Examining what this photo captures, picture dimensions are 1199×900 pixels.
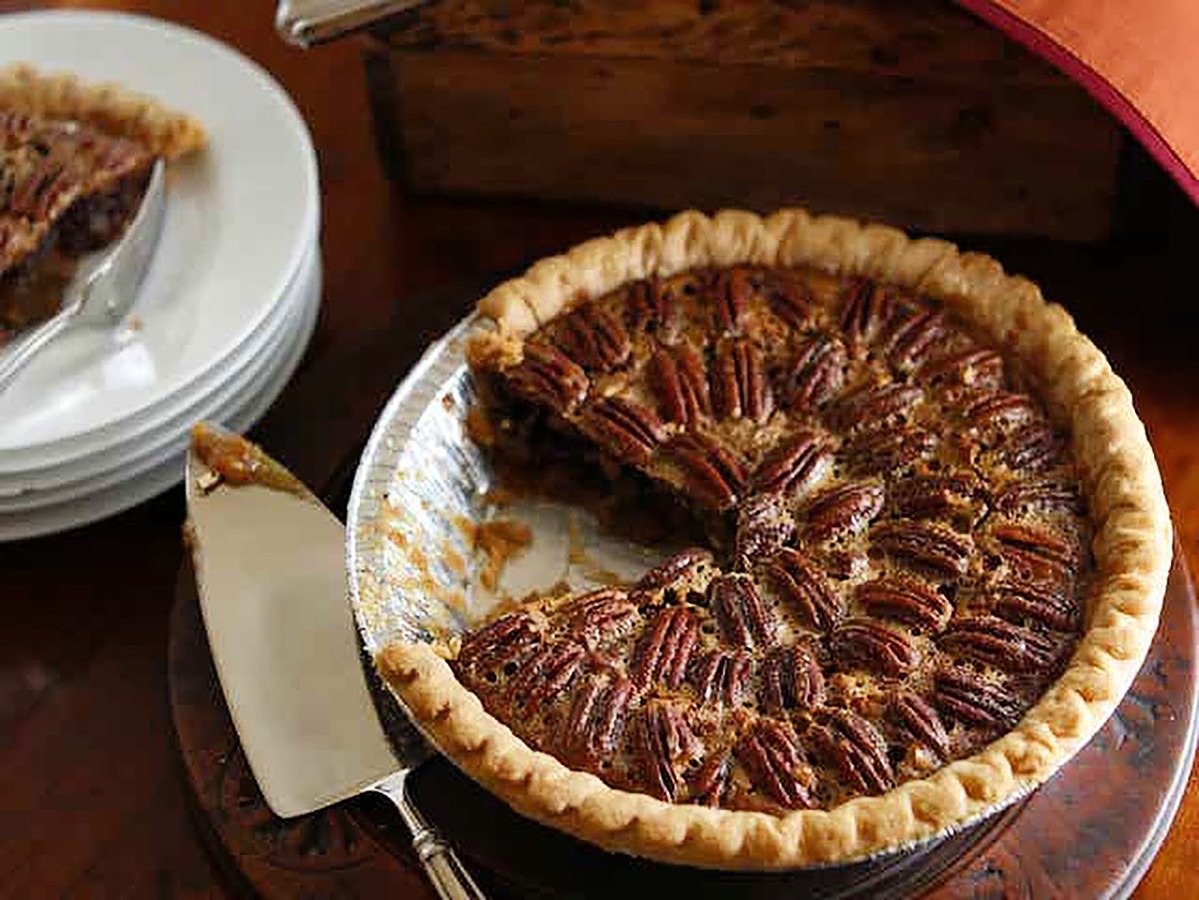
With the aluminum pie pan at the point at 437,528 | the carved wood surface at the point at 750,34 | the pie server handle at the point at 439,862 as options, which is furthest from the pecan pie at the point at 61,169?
the pie server handle at the point at 439,862

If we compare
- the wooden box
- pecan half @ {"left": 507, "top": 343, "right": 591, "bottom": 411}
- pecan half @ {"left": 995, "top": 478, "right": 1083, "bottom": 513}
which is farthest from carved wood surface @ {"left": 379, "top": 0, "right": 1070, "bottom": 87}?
pecan half @ {"left": 995, "top": 478, "right": 1083, "bottom": 513}

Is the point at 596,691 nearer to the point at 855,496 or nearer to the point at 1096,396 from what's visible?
the point at 855,496

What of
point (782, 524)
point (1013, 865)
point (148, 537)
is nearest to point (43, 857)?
point (148, 537)

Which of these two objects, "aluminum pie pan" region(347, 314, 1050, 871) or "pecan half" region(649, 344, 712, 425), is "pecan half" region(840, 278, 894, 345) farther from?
"aluminum pie pan" region(347, 314, 1050, 871)

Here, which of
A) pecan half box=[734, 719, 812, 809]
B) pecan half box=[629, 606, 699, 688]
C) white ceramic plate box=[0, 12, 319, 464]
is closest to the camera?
pecan half box=[734, 719, 812, 809]

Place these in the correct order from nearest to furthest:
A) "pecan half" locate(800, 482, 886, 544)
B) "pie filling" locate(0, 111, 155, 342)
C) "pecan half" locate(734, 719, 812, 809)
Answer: "pecan half" locate(734, 719, 812, 809), "pecan half" locate(800, 482, 886, 544), "pie filling" locate(0, 111, 155, 342)

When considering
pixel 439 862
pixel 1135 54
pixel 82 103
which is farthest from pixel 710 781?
pixel 82 103
